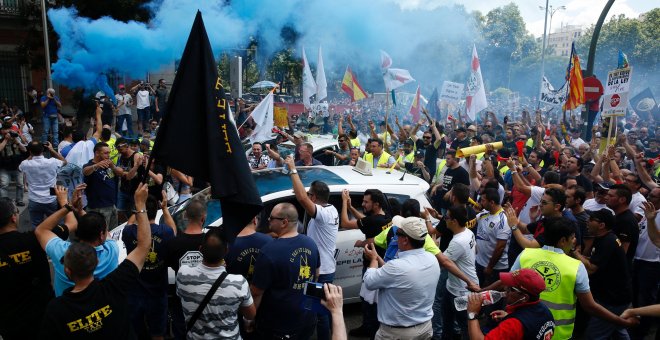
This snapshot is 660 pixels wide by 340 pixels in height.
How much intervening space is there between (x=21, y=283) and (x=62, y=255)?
0.54 meters

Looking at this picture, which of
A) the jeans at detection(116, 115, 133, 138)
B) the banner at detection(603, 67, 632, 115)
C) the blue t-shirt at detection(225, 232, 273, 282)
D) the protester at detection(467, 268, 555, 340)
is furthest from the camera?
the jeans at detection(116, 115, 133, 138)

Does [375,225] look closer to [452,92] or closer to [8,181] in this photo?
[8,181]

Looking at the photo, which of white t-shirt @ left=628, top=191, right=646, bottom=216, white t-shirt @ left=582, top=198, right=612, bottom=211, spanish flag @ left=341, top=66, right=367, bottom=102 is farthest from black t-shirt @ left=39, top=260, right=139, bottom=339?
spanish flag @ left=341, top=66, right=367, bottom=102

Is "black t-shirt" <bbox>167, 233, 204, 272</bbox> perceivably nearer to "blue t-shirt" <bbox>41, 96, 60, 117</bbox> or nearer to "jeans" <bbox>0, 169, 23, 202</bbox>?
"jeans" <bbox>0, 169, 23, 202</bbox>

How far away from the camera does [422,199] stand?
21.5ft

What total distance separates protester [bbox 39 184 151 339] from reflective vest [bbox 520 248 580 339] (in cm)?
301

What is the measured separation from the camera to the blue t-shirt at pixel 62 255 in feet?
12.4

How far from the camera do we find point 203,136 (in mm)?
3275

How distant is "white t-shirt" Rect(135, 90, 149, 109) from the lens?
18.7 metres

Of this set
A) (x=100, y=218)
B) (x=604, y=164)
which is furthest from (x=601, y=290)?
(x=100, y=218)

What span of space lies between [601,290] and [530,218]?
1684mm

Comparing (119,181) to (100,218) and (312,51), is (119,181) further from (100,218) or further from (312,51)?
(312,51)

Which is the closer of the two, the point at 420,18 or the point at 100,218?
the point at 100,218

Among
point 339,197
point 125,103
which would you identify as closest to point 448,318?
point 339,197
